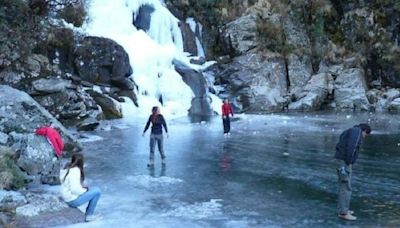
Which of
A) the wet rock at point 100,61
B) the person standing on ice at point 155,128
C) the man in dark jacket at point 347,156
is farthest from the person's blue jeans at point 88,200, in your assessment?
the wet rock at point 100,61

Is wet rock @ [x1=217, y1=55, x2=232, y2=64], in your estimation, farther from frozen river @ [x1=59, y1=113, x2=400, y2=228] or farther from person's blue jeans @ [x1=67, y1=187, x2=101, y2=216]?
person's blue jeans @ [x1=67, y1=187, x2=101, y2=216]

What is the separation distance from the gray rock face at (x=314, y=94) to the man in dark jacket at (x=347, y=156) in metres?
25.1

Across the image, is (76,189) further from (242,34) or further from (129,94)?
(242,34)

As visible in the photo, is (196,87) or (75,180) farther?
(196,87)

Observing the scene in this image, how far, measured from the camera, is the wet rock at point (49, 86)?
2458 cm

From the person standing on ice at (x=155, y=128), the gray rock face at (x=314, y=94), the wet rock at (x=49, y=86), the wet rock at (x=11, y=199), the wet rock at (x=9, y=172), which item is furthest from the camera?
the gray rock face at (x=314, y=94)

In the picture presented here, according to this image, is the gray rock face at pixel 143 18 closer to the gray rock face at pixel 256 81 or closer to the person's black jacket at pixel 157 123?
the gray rock face at pixel 256 81

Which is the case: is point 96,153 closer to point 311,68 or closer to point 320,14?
point 311,68

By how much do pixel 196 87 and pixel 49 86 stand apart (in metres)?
11.3

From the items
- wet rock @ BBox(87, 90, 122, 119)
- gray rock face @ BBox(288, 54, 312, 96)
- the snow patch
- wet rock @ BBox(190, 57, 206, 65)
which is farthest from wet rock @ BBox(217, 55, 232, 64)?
the snow patch

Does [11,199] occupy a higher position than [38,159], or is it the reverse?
[38,159]

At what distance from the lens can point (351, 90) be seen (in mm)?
35750

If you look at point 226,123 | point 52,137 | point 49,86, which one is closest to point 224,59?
point 49,86

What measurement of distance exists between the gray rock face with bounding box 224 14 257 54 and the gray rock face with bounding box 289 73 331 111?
4.87 metres
